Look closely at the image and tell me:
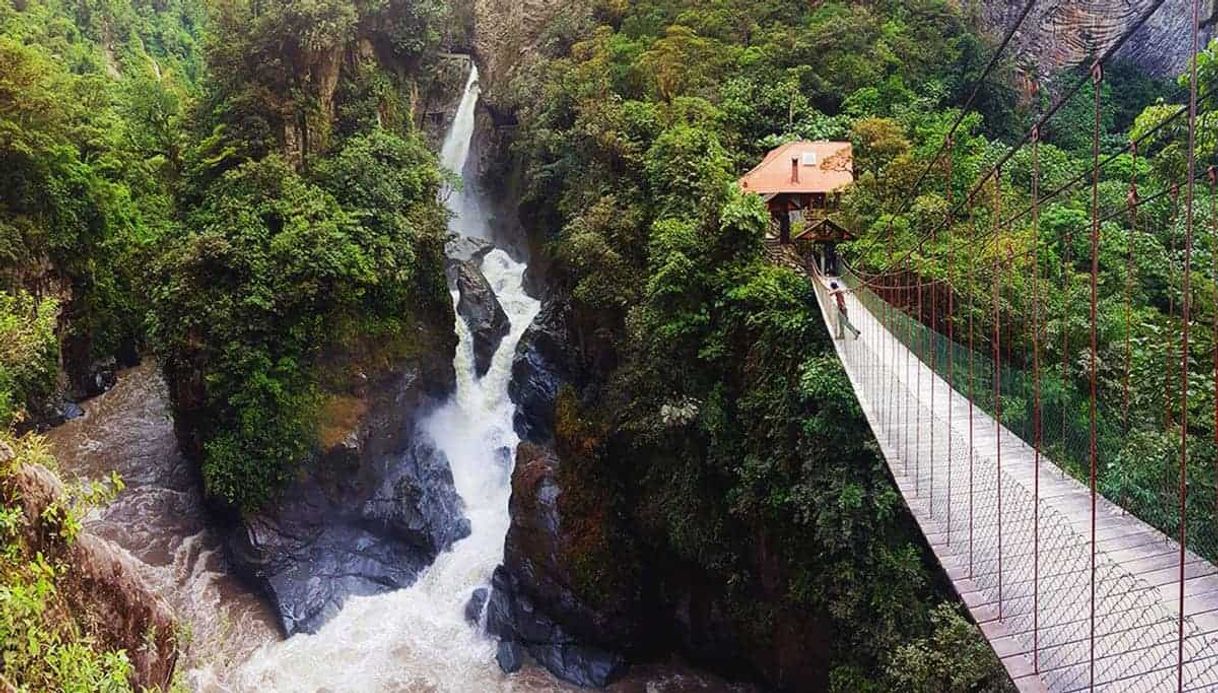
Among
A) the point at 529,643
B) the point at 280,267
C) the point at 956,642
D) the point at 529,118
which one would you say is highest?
the point at 529,118

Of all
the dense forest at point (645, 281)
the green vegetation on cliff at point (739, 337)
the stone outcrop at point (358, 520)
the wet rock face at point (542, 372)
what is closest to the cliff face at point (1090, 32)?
the dense forest at point (645, 281)

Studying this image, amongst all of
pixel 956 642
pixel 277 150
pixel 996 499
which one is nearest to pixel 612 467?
pixel 956 642

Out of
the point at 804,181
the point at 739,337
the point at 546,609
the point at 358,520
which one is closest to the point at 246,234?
the point at 358,520

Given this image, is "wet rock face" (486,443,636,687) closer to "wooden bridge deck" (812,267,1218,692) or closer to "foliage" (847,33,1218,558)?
"wooden bridge deck" (812,267,1218,692)

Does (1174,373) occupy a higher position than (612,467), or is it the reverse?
(1174,373)

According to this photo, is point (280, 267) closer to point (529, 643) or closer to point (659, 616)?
point (529, 643)

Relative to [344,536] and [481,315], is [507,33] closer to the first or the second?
[481,315]

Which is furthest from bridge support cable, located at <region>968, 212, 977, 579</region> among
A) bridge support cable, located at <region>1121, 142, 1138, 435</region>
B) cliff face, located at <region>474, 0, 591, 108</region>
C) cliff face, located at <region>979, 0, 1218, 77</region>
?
cliff face, located at <region>474, 0, 591, 108</region>

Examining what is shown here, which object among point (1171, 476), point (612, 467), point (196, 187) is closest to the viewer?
point (1171, 476)
